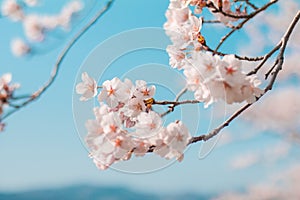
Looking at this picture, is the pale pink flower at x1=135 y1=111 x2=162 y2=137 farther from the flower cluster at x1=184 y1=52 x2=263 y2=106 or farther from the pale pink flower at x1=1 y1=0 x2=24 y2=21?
the pale pink flower at x1=1 y1=0 x2=24 y2=21

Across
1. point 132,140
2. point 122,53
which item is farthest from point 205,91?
point 122,53

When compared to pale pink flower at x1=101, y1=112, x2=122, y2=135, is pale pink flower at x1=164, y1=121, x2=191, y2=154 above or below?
below

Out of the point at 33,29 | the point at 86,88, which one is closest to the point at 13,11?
the point at 33,29

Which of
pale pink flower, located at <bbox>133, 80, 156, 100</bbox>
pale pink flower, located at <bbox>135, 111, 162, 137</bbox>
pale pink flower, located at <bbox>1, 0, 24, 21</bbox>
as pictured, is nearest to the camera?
pale pink flower, located at <bbox>135, 111, 162, 137</bbox>

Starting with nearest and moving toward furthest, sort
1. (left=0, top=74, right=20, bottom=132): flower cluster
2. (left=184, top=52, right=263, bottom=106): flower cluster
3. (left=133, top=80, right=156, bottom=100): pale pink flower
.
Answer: (left=184, top=52, right=263, bottom=106): flower cluster
(left=133, top=80, right=156, bottom=100): pale pink flower
(left=0, top=74, right=20, bottom=132): flower cluster

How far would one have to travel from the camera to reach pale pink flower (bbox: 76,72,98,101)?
944 mm

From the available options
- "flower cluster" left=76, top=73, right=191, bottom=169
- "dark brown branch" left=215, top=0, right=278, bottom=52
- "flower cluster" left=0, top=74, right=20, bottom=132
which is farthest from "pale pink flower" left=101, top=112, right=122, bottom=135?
"flower cluster" left=0, top=74, right=20, bottom=132

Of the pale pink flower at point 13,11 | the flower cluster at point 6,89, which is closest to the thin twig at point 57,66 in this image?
the flower cluster at point 6,89

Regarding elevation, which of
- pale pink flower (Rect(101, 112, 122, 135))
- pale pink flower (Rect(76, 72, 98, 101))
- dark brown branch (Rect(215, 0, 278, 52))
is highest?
dark brown branch (Rect(215, 0, 278, 52))

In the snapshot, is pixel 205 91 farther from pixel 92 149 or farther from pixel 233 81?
pixel 92 149

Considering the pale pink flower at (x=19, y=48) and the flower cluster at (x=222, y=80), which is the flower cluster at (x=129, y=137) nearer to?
the flower cluster at (x=222, y=80)

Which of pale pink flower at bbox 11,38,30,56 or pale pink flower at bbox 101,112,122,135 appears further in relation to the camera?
pale pink flower at bbox 11,38,30,56

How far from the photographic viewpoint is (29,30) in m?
3.88

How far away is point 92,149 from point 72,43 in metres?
0.93
